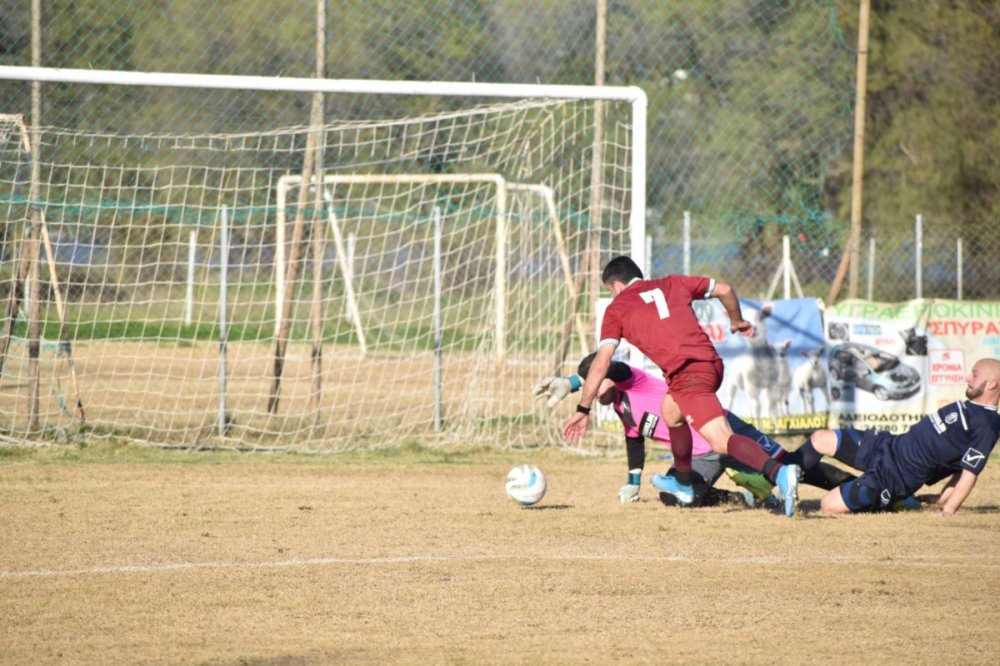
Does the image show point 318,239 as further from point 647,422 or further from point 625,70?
point 625,70

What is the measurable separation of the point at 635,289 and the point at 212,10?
8300mm

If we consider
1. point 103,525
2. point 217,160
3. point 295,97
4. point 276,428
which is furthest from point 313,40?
point 103,525

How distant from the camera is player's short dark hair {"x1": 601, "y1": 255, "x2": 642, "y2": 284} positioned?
905 centimetres

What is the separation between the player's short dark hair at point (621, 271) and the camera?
9055 millimetres

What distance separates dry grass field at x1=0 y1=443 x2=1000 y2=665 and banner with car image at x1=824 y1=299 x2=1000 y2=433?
11.9 feet

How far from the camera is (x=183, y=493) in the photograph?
32.3 ft

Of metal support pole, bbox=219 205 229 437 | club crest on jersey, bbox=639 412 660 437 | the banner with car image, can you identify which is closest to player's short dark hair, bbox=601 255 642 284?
club crest on jersey, bbox=639 412 660 437

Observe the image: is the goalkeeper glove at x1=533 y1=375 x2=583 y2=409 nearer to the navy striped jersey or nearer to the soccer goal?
the navy striped jersey

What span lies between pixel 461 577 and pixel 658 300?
291 centimetres

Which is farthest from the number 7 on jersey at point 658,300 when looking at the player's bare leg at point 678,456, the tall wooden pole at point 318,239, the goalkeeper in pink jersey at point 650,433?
the tall wooden pole at point 318,239

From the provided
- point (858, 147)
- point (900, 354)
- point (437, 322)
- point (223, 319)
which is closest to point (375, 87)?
point (437, 322)

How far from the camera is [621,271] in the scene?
907 cm

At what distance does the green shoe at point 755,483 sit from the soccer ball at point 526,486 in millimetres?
1520

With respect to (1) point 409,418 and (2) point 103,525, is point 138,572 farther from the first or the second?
(1) point 409,418
